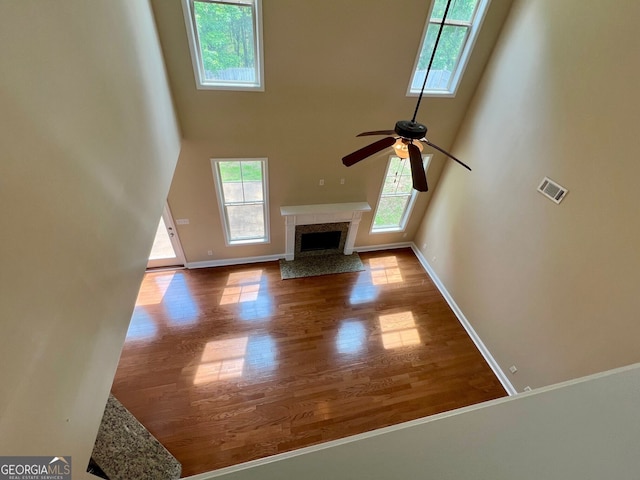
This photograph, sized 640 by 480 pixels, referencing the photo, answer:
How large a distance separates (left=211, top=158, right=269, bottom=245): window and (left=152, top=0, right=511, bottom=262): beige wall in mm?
156

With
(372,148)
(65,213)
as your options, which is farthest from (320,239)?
(65,213)

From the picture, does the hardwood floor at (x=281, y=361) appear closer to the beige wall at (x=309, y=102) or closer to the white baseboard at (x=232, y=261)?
the white baseboard at (x=232, y=261)

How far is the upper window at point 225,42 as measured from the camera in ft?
10.4

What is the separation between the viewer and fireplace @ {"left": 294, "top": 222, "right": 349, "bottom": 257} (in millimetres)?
5364

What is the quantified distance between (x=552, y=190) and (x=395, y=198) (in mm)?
2620

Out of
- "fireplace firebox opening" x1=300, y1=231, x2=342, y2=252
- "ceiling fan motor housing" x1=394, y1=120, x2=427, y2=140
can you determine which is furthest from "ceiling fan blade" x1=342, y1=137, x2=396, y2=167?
"fireplace firebox opening" x1=300, y1=231, x2=342, y2=252

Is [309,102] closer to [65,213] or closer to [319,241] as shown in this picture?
[319,241]

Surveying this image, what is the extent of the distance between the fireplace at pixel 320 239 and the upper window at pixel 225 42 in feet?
8.51

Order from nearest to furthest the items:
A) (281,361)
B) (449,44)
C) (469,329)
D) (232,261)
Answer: (449,44) → (281,361) → (469,329) → (232,261)

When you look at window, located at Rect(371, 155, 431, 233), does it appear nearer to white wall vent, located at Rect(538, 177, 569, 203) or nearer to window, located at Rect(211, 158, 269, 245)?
white wall vent, located at Rect(538, 177, 569, 203)

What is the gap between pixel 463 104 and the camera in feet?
14.2

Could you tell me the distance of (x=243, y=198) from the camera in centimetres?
477

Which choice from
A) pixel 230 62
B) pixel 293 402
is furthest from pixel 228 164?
pixel 293 402

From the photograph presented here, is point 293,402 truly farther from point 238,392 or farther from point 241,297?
point 241,297
